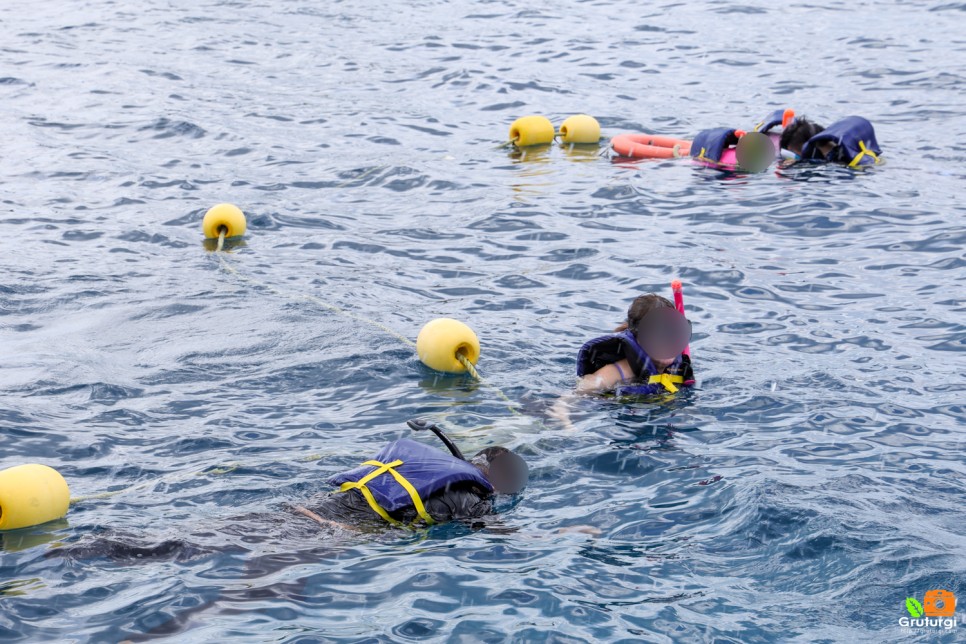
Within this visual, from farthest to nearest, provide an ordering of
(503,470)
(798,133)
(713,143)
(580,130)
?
(580,130), (713,143), (798,133), (503,470)

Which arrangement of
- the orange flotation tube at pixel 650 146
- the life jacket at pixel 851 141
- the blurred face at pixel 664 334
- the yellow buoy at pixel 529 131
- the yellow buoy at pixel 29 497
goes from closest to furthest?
the yellow buoy at pixel 29 497
the blurred face at pixel 664 334
the life jacket at pixel 851 141
the orange flotation tube at pixel 650 146
the yellow buoy at pixel 529 131

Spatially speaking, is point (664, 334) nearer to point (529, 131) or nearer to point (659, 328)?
point (659, 328)

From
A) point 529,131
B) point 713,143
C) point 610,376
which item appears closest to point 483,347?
point 610,376

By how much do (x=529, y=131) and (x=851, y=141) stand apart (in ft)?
14.9

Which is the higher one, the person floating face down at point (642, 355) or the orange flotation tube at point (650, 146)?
the orange flotation tube at point (650, 146)

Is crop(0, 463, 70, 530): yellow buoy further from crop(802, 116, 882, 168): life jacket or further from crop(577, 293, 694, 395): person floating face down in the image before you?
crop(802, 116, 882, 168): life jacket

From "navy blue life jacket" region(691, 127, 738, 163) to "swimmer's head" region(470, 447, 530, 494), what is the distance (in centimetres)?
863

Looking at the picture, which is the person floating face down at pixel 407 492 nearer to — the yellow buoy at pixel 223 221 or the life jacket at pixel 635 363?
the life jacket at pixel 635 363

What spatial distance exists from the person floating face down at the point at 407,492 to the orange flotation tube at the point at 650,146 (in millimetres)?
9411

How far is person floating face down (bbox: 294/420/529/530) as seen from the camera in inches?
234

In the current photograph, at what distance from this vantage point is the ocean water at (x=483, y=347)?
5.39 meters

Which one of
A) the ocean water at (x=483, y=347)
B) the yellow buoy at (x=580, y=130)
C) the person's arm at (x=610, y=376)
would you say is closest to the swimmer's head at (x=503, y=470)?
the ocean water at (x=483, y=347)

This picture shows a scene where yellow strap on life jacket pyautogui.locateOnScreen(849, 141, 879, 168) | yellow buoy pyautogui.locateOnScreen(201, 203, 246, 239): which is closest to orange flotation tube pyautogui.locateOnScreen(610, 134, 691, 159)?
yellow strap on life jacket pyautogui.locateOnScreen(849, 141, 879, 168)

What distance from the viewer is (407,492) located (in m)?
5.93
